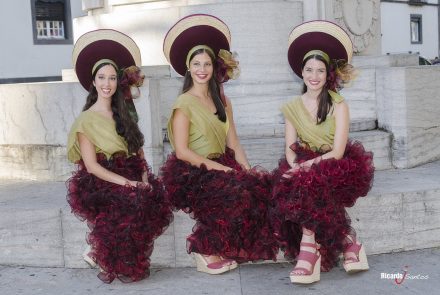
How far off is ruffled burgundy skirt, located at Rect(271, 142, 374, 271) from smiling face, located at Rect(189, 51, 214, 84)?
0.67 m

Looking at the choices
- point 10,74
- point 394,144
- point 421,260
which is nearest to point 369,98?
point 394,144

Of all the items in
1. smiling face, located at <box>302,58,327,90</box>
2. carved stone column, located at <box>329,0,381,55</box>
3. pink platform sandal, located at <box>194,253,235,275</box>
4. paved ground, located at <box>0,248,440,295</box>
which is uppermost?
carved stone column, located at <box>329,0,381,55</box>

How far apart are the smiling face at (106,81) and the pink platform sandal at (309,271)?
1405 mm

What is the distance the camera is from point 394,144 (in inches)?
207

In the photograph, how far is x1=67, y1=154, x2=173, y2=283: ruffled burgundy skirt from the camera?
362 centimetres

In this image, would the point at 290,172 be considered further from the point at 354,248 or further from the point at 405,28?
the point at 405,28

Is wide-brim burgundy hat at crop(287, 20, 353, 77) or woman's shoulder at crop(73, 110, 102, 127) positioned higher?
wide-brim burgundy hat at crop(287, 20, 353, 77)

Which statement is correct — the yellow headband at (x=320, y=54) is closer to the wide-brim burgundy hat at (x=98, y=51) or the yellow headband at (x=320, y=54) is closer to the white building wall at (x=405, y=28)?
the wide-brim burgundy hat at (x=98, y=51)

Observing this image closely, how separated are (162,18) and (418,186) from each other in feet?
10.1

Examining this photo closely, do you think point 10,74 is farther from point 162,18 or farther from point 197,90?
point 197,90

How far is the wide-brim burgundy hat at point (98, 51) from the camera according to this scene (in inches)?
151

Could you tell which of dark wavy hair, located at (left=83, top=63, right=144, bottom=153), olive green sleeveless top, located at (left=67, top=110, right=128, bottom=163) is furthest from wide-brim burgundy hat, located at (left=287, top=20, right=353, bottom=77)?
olive green sleeveless top, located at (left=67, top=110, right=128, bottom=163)

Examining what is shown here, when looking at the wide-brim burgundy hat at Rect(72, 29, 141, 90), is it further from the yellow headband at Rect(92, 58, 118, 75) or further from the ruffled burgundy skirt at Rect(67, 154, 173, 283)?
the ruffled burgundy skirt at Rect(67, 154, 173, 283)

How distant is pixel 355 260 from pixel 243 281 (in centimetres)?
65
